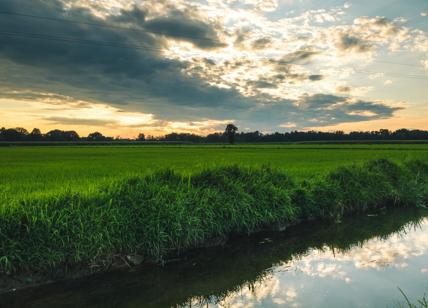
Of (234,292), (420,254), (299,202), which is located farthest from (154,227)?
(420,254)

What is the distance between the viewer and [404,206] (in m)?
12.8

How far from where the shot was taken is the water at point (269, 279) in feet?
16.8

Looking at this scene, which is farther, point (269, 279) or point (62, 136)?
point (62, 136)

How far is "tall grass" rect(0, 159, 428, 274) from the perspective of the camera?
548cm

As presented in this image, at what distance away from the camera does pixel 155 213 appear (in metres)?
6.66

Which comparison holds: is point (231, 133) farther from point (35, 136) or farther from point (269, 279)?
point (269, 279)

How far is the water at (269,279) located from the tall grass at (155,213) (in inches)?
16.4

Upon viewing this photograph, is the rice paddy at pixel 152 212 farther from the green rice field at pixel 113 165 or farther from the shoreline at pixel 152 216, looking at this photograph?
the green rice field at pixel 113 165

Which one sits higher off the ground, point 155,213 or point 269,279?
point 155,213

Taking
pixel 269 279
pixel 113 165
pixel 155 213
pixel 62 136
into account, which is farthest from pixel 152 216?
pixel 62 136

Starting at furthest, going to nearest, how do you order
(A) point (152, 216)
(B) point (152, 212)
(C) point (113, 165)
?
(C) point (113, 165) < (B) point (152, 212) < (A) point (152, 216)

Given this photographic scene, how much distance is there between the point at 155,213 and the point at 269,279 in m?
2.48

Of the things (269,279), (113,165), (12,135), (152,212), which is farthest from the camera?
(12,135)

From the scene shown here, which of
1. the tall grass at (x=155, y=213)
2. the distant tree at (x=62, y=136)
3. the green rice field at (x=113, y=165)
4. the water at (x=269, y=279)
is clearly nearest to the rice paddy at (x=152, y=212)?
the tall grass at (x=155, y=213)
